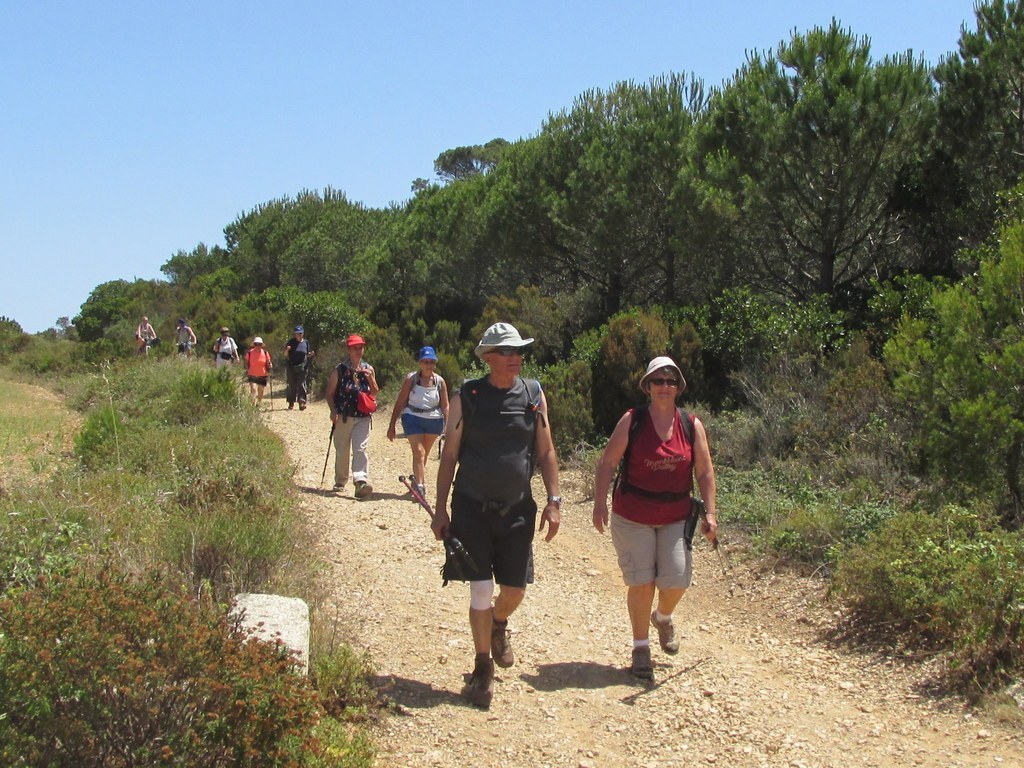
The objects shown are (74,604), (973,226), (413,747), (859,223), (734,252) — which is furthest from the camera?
(734,252)

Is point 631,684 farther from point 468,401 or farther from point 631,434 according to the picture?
point 468,401

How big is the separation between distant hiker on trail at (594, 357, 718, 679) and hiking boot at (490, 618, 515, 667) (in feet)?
2.35

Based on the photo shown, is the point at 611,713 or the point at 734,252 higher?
the point at 734,252

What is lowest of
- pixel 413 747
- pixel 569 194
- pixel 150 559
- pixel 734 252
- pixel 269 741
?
pixel 413 747

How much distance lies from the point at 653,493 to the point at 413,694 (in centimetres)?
166

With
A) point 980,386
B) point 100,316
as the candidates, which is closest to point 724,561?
point 980,386

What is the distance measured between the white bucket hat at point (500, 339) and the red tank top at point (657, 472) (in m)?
0.92

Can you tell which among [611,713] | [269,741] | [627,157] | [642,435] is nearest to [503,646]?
[611,713]

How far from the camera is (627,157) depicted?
770 inches

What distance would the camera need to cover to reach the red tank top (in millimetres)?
5773

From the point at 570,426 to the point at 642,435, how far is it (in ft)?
27.0

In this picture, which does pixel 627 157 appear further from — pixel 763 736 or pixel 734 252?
pixel 763 736

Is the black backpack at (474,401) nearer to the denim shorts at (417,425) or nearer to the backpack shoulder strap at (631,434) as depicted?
the backpack shoulder strap at (631,434)

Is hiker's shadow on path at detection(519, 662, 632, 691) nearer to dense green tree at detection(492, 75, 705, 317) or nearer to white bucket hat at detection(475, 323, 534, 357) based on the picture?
white bucket hat at detection(475, 323, 534, 357)
